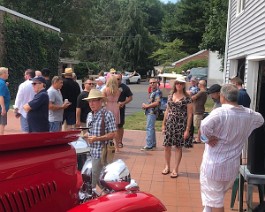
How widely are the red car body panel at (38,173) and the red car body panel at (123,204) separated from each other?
0.19 meters

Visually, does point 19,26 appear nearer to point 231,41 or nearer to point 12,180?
point 231,41

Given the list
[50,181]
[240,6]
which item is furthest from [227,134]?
[240,6]

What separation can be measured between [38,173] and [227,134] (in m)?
2.19

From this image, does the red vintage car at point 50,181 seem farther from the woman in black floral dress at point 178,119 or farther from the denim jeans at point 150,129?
the denim jeans at point 150,129

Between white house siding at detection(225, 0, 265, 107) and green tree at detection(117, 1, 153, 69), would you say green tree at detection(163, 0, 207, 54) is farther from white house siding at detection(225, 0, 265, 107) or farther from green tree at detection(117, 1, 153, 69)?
white house siding at detection(225, 0, 265, 107)

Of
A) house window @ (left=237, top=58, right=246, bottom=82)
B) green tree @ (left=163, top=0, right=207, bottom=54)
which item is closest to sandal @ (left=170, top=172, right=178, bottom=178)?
house window @ (left=237, top=58, right=246, bottom=82)

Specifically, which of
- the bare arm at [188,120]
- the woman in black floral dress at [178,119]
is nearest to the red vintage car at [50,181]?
the bare arm at [188,120]

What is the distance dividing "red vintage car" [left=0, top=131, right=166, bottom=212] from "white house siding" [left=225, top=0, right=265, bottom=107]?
607 cm

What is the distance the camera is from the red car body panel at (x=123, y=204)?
2449 millimetres

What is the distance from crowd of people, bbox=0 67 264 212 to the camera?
3.91m

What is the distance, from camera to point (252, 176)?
3.96 m

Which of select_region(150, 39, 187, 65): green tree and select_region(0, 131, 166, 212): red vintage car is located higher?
select_region(150, 39, 187, 65): green tree

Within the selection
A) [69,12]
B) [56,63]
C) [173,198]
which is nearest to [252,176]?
[173,198]

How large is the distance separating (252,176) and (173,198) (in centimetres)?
164
